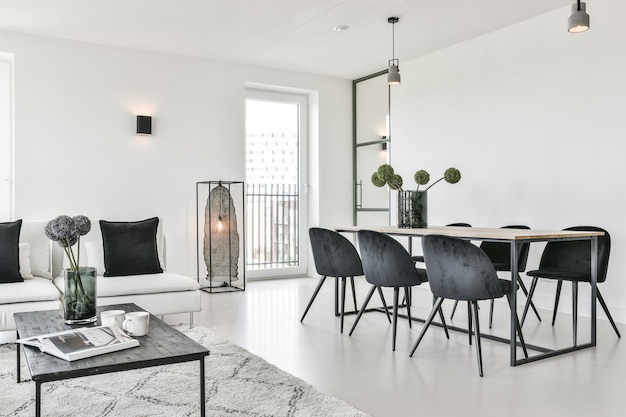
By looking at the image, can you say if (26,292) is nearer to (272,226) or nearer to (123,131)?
(123,131)

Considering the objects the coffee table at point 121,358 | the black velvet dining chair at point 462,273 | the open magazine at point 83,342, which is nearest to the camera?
the coffee table at point 121,358

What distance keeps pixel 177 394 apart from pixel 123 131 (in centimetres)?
396

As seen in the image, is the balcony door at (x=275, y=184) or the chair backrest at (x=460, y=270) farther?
the balcony door at (x=275, y=184)

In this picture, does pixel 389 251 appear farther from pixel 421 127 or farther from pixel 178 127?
pixel 178 127

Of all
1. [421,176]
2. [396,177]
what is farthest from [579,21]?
[396,177]

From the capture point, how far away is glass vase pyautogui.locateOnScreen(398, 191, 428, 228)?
431 cm

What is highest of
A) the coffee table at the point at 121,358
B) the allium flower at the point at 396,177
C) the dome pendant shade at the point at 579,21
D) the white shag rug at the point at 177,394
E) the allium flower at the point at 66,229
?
the dome pendant shade at the point at 579,21

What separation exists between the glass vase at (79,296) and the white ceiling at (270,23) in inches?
109

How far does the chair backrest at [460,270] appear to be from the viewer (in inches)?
124

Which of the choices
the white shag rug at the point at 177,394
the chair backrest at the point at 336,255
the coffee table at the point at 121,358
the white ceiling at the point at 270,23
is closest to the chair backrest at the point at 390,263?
the chair backrest at the point at 336,255

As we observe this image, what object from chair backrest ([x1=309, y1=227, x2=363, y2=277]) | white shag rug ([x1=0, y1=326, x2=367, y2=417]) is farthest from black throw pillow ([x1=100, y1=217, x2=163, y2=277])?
chair backrest ([x1=309, y1=227, x2=363, y2=277])

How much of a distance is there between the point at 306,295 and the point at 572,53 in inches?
134

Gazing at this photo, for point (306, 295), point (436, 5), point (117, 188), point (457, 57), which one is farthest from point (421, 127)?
point (117, 188)

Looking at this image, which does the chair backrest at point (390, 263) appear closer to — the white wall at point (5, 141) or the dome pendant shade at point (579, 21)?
the dome pendant shade at point (579, 21)
